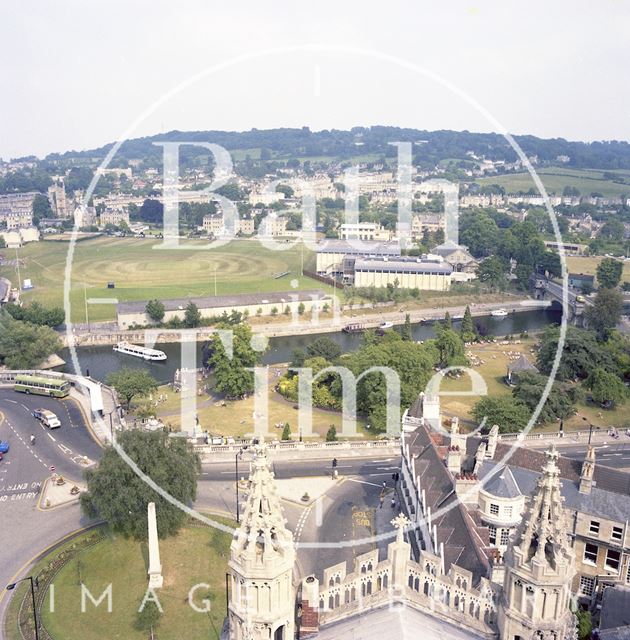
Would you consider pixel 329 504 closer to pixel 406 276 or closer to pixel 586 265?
pixel 406 276

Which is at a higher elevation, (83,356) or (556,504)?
(556,504)

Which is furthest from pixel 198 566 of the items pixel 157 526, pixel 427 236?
pixel 427 236

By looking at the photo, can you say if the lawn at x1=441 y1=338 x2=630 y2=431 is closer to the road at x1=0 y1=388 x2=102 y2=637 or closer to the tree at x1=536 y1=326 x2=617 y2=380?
the tree at x1=536 y1=326 x2=617 y2=380

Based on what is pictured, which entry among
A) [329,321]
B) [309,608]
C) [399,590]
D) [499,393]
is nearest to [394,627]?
[399,590]

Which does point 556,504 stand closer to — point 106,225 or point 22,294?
point 22,294

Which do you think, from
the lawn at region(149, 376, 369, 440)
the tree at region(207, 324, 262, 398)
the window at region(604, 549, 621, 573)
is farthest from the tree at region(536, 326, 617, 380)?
the window at region(604, 549, 621, 573)
